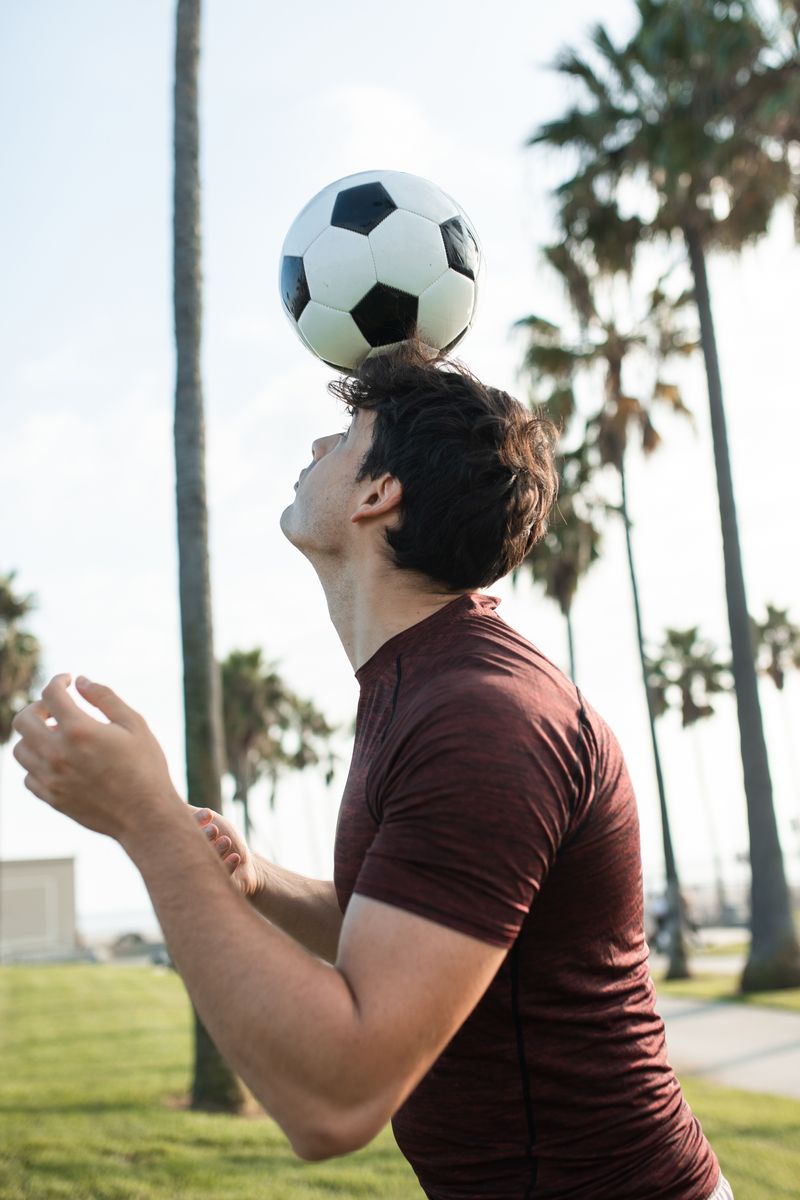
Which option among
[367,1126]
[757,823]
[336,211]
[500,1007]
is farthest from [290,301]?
[757,823]

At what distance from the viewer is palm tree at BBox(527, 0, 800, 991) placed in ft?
55.9

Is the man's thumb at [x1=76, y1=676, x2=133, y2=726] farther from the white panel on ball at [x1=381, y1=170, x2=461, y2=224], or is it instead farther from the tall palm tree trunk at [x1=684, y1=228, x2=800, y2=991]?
the tall palm tree trunk at [x1=684, y1=228, x2=800, y2=991]

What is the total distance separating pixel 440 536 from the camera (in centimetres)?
196

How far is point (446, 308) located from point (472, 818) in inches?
66.7

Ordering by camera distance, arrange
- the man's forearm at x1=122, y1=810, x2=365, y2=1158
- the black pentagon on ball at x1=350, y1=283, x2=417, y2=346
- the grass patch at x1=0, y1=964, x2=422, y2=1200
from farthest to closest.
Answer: the grass patch at x1=0, y1=964, x2=422, y2=1200 → the black pentagon on ball at x1=350, y1=283, x2=417, y2=346 → the man's forearm at x1=122, y1=810, x2=365, y2=1158

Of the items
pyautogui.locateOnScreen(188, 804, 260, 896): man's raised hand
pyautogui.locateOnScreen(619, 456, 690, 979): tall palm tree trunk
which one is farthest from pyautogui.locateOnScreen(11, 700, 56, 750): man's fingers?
pyautogui.locateOnScreen(619, 456, 690, 979): tall palm tree trunk

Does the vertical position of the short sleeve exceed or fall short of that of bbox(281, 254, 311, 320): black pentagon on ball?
it falls short

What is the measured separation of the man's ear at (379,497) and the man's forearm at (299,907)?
75cm

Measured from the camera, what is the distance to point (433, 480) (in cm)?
197

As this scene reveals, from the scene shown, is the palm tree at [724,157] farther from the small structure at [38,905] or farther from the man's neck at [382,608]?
the small structure at [38,905]

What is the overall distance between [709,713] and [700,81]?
28055mm

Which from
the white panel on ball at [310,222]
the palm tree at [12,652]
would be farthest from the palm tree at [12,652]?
the white panel on ball at [310,222]

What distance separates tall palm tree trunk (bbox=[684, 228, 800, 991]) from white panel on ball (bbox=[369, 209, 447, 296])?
15.3m

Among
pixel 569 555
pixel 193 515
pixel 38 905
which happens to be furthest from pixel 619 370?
pixel 38 905
